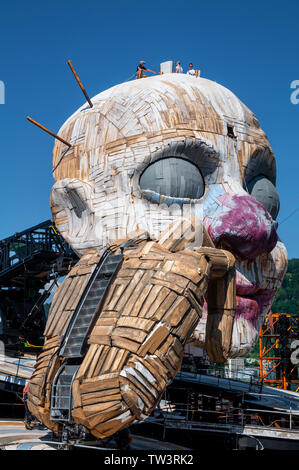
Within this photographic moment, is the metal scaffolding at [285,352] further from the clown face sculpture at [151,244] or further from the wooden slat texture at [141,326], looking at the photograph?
the wooden slat texture at [141,326]

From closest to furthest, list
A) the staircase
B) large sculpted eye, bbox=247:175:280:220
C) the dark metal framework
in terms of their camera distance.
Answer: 1. the staircase
2. large sculpted eye, bbox=247:175:280:220
3. the dark metal framework

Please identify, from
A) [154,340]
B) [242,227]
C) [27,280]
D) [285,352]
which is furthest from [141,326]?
[285,352]

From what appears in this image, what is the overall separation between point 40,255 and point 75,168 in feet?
35.6

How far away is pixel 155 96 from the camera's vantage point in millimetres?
12016

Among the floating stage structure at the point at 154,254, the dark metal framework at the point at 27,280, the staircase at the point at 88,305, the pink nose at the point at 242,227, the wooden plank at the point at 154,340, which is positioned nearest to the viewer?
the wooden plank at the point at 154,340

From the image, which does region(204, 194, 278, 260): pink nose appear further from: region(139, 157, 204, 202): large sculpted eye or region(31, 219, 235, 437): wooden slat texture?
region(31, 219, 235, 437): wooden slat texture

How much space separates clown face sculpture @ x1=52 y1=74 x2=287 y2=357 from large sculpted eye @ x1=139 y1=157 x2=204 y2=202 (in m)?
0.02

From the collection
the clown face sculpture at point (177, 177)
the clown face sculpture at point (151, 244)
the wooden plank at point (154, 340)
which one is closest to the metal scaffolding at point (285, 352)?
the clown face sculpture at point (177, 177)

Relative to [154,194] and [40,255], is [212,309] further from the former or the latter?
[40,255]

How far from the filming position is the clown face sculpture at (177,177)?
11445 millimetres

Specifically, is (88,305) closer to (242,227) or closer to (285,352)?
(242,227)

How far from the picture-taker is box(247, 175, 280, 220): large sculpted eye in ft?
41.3

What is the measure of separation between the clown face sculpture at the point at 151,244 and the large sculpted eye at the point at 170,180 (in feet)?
0.07

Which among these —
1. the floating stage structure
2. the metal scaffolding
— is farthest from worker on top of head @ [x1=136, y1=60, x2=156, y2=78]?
the metal scaffolding
